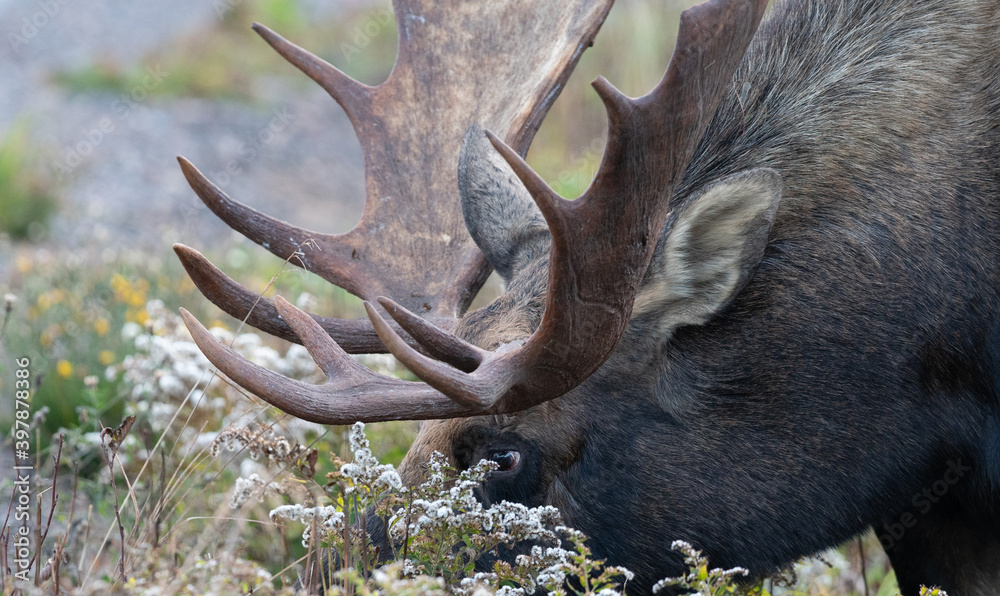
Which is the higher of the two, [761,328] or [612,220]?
[612,220]

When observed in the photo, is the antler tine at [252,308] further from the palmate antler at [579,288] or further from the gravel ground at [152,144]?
the gravel ground at [152,144]

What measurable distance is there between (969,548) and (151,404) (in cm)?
301

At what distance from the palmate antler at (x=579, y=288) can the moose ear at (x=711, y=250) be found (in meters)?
0.11

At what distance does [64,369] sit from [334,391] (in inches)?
106

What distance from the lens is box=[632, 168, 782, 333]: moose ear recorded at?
2439 mm

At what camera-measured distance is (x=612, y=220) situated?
2.28 metres

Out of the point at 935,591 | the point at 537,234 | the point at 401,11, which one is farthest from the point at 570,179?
the point at 935,591

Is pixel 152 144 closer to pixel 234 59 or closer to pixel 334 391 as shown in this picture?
pixel 234 59

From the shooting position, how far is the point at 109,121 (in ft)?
37.1
